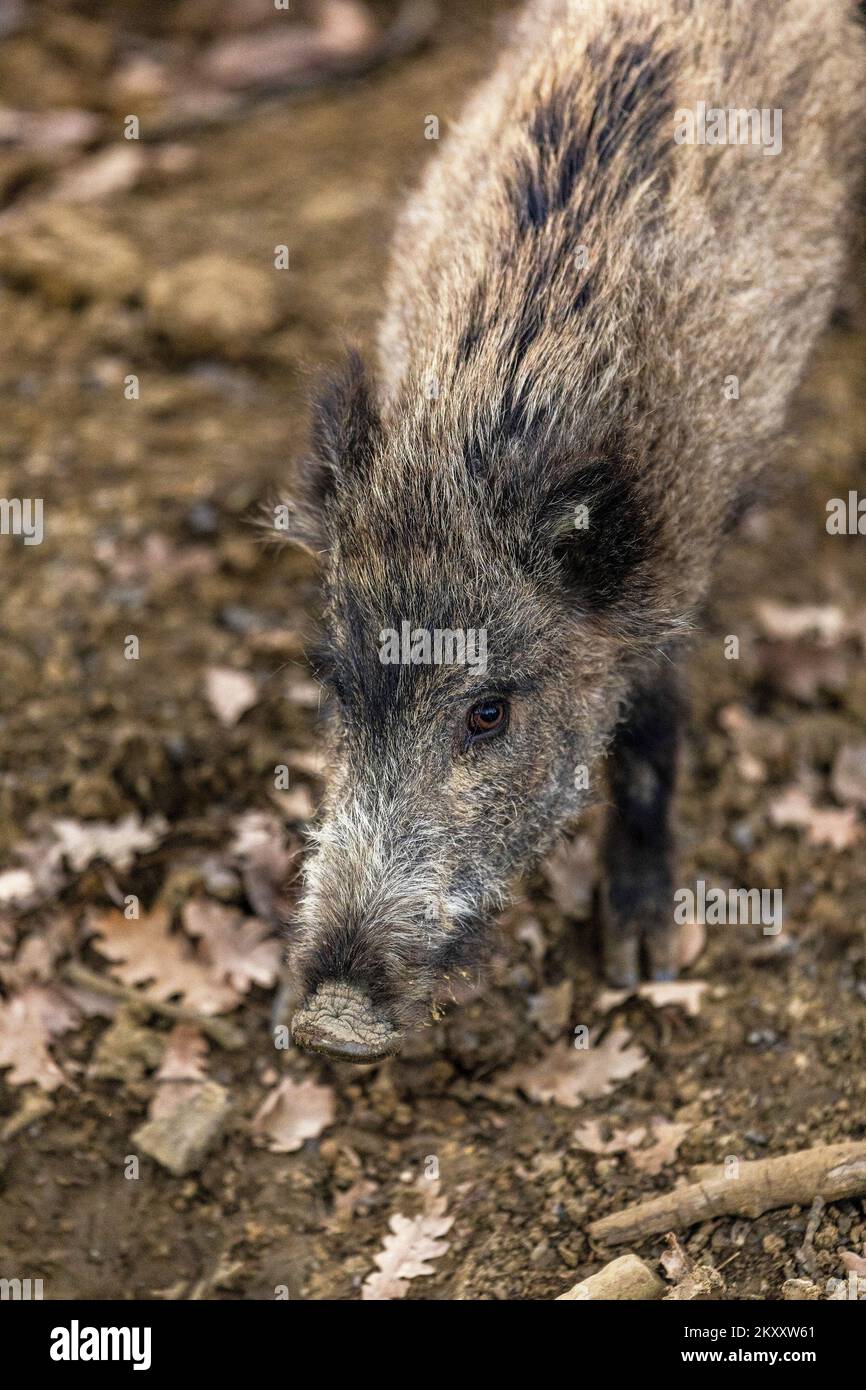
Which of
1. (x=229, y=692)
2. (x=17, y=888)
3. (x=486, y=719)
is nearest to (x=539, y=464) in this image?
(x=486, y=719)

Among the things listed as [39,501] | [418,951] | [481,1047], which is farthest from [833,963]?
[39,501]

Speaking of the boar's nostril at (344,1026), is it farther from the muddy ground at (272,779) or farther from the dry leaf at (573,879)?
the dry leaf at (573,879)

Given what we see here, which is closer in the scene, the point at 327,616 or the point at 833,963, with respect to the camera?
the point at 327,616

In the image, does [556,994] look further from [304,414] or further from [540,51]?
[540,51]

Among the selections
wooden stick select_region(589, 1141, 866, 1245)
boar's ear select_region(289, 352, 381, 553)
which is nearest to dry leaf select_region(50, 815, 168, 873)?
boar's ear select_region(289, 352, 381, 553)

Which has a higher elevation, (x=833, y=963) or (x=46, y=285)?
(x=46, y=285)

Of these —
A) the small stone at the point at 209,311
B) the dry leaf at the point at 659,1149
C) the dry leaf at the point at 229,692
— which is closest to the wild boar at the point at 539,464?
the dry leaf at the point at 659,1149

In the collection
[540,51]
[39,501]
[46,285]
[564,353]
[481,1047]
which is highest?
[46,285]

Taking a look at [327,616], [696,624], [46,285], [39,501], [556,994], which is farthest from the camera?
[46,285]
